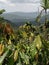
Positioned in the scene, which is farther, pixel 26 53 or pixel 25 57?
pixel 26 53

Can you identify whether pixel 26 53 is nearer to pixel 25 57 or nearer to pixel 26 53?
pixel 26 53

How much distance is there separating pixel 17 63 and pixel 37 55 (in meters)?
0.31

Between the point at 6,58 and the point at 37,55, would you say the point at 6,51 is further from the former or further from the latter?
the point at 37,55

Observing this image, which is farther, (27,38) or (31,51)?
(27,38)

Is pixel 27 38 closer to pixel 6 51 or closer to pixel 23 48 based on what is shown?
→ pixel 23 48

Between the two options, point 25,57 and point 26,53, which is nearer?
point 25,57

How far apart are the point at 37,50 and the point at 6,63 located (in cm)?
43

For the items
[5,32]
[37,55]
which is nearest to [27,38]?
[5,32]

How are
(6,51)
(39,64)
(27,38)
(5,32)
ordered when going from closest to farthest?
(6,51), (39,64), (5,32), (27,38)

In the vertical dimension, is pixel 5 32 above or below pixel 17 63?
above

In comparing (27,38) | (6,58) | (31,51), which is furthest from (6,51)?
(27,38)

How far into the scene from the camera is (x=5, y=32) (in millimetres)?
4133

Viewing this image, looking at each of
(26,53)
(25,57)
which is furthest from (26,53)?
(25,57)

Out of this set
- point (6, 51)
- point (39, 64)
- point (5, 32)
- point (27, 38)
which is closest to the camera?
point (6, 51)
